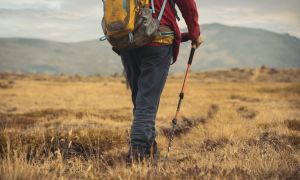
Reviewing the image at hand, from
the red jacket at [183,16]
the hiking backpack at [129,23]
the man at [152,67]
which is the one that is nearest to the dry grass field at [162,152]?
the man at [152,67]

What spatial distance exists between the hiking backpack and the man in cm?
16

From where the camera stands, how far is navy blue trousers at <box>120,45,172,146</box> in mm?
4641

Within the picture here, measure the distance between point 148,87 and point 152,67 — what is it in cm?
22

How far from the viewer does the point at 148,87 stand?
187 inches

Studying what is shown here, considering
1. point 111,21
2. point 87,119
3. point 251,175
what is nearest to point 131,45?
point 111,21

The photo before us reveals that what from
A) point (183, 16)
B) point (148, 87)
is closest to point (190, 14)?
point (183, 16)

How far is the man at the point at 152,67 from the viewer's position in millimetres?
4645

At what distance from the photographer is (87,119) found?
38.9 feet

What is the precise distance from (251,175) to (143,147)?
4.34 feet

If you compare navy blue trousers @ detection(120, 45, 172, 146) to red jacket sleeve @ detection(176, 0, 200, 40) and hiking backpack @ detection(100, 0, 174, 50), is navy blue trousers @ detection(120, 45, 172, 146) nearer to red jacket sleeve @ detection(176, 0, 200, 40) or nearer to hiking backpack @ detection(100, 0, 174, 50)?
hiking backpack @ detection(100, 0, 174, 50)

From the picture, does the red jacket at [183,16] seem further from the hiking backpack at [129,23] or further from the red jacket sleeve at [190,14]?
the hiking backpack at [129,23]

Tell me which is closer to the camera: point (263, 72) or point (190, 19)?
point (190, 19)

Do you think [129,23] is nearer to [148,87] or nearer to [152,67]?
[152,67]

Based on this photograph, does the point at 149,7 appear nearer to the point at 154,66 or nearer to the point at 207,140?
the point at 154,66
